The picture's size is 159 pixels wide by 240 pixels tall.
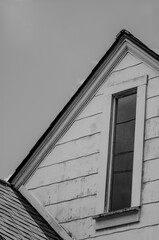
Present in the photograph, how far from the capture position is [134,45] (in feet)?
41.9

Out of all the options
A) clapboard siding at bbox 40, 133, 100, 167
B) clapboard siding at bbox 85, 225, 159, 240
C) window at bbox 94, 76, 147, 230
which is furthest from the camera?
clapboard siding at bbox 40, 133, 100, 167

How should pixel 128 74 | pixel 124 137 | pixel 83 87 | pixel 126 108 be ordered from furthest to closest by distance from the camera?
pixel 83 87
pixel 128 74
pixel 126 108
pixel 124 137

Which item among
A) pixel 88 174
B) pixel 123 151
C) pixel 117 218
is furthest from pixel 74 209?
pixel 123 151

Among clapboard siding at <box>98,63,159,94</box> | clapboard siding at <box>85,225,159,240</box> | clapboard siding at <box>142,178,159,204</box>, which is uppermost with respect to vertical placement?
clapboard siding at <box>98,63,159,94</box>

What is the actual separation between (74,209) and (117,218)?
87cm

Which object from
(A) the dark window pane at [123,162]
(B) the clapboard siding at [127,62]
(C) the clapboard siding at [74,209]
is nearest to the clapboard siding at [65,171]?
(A) the dark window pane at [123,162]

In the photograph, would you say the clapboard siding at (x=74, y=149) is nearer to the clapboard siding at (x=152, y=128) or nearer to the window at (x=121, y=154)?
the window at (x=121, y=154)

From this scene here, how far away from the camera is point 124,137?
12.3 m

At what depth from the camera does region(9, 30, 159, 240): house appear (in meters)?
11.6

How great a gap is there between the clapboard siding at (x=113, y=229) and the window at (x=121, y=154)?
0.28ft

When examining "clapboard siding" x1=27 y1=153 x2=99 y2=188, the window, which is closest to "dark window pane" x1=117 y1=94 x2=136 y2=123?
the window

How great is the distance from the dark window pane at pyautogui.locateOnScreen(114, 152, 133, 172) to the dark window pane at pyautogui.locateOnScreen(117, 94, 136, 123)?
63 centimetres

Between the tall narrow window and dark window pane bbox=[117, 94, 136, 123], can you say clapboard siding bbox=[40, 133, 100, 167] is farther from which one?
dark window pane bbox=[117, 94, 136, 123]

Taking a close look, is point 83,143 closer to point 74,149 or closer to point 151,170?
point 74,149
